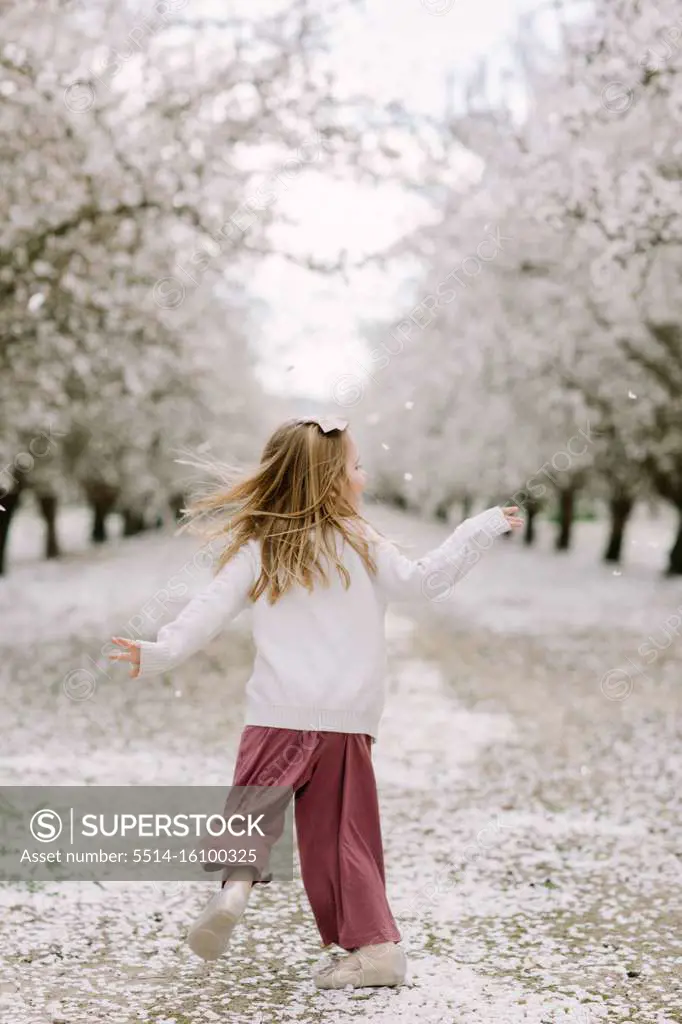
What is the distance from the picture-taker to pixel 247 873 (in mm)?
4137

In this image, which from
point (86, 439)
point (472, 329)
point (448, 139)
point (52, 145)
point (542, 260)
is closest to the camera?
point (52, 145)

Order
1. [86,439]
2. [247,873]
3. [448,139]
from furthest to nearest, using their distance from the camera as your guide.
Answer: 1. [86,439]
2. [448,139]
3. [247,873]

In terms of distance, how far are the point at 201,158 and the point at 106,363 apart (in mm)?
3143

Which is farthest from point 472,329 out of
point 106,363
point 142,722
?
point 142,722

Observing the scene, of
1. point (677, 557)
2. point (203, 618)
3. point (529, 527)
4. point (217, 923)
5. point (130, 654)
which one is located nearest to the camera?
point (217, 923)

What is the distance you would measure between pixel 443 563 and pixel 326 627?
46 centimetres

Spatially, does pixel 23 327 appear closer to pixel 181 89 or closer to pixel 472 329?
pixel 181 89

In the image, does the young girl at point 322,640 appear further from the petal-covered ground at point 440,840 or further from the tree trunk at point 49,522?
the tree trunk at point 49,522

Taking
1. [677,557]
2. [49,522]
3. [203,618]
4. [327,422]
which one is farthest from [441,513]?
[203,618]

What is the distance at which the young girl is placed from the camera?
13.7 ft

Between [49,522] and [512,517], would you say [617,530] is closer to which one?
[49,522]

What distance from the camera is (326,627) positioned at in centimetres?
429

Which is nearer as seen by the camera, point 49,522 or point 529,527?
point 49,522

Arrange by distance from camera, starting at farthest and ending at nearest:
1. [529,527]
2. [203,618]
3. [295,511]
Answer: [529,527] → [295,511] → [203,618]
